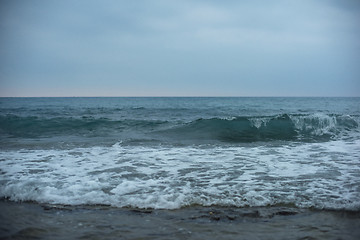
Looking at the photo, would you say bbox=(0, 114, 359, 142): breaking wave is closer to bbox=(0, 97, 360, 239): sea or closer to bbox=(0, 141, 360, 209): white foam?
bbox=(0, 97, 360, 239): sea

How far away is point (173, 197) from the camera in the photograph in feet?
13.6

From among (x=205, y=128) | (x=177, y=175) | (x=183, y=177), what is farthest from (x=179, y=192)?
(x=205, y=128)

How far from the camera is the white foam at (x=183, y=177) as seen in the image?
409 centimetres

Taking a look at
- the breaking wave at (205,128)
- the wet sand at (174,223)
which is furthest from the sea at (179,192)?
the breaking wave at (205,128)

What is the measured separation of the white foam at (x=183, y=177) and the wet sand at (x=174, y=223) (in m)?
0.27

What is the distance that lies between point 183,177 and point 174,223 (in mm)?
A: 2086

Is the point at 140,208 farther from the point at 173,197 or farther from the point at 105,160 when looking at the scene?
the point at 105,160

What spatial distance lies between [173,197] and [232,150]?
4.67 metres

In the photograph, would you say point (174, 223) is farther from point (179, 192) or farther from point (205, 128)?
point (205, 128)

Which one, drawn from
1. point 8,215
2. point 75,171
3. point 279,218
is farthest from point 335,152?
point 8,215

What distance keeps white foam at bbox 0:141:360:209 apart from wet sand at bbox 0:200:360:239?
0.27m

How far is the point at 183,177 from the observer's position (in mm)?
5332

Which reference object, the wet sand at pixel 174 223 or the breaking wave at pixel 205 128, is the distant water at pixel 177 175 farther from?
the breaking wave at pixel 205 128

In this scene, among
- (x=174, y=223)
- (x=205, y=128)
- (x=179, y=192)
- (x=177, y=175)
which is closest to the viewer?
(x=174, y=223)
